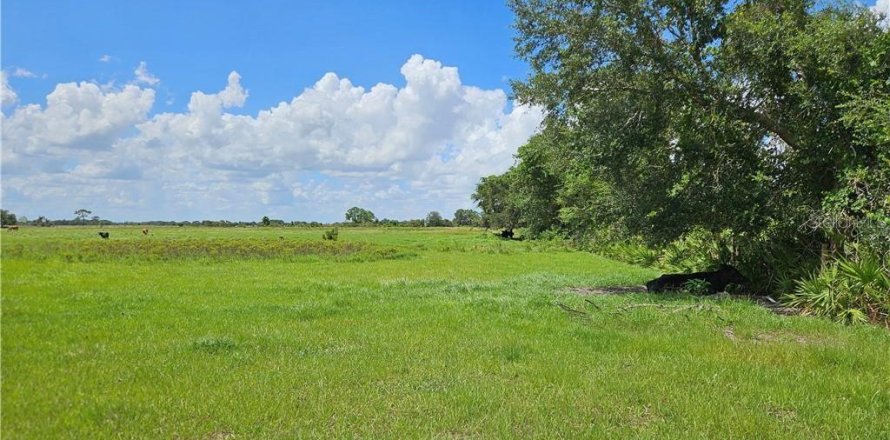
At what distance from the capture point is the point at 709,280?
1769 cm

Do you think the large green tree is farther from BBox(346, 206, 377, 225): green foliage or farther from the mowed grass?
BBox(346, 206, 377, 225): green foliage

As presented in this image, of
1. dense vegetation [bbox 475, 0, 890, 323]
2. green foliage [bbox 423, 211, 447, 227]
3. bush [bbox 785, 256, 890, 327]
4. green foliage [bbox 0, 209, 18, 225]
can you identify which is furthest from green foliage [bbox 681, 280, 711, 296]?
green foliage [bbox 423, 211, 447, 227]

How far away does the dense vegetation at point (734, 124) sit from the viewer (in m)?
13.0

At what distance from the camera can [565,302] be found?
14055 millimetres

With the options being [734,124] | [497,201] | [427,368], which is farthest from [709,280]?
[497,201]

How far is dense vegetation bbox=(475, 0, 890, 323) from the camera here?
13047mm

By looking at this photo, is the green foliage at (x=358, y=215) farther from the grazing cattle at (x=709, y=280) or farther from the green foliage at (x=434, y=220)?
the grazing cattle at (x=709, y=280)

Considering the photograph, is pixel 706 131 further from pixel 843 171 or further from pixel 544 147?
pixel 544 147

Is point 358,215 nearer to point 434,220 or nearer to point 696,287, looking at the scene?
point 434,220

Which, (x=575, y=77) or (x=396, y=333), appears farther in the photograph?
(x=575, y=77)

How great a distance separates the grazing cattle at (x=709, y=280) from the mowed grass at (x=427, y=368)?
2.78 m

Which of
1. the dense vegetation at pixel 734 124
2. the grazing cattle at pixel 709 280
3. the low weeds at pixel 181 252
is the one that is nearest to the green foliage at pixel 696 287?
the grazing cattle at pixel 709 280

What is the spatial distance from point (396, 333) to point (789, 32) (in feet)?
40.3

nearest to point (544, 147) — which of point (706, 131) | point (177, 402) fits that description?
point (706, 131)
